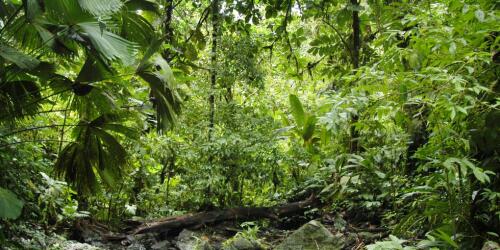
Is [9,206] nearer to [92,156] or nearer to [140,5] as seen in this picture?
[92,156]

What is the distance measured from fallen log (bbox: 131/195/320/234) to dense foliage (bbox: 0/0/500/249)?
0.26 metres

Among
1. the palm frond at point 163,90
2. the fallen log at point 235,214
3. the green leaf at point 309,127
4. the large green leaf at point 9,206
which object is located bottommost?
the fallen log at point 235,214

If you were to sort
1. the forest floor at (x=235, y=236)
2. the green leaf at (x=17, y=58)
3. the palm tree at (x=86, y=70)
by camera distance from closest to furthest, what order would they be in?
the green leaf at (x=17, y=58) → the palm tree at (x=86, y=70) → the forest floor at (x=235, y=236)

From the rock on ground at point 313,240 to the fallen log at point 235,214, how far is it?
124 centimetres

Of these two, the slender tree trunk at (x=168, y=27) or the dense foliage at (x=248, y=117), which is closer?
the dense foliage at (x=248, y=117)

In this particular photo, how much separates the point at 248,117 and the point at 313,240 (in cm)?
216

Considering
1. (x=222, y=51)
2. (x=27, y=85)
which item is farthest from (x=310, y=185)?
(x=27, y=85)

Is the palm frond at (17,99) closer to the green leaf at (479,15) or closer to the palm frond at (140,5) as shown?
the palm frond at (140,5)

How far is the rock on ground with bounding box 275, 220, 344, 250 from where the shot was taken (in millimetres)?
4223

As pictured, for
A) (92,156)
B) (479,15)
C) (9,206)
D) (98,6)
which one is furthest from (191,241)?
(479,15)

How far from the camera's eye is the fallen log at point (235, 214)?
5485mm

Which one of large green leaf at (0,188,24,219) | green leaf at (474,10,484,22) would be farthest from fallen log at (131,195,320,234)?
green leaf at (474,10,484,22)

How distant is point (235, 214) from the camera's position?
5.71 m

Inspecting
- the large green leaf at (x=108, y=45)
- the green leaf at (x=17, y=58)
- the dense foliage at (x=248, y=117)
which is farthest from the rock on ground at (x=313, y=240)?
the green leaf at (x=17, y=58)
